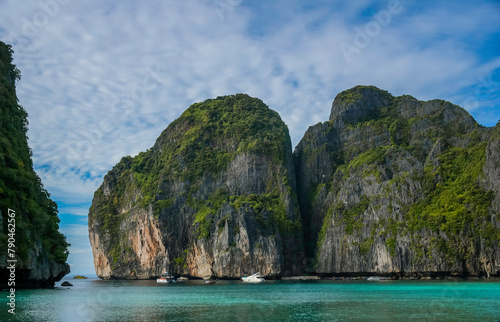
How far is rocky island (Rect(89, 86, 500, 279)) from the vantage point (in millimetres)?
69562

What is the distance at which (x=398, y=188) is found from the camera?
7981 cm

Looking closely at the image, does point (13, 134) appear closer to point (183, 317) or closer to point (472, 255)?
point (183, 317)

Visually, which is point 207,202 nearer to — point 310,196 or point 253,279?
point 310,196

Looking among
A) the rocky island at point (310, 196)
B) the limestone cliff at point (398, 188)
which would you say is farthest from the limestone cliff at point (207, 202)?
the limestone cliff at point (398, 188)

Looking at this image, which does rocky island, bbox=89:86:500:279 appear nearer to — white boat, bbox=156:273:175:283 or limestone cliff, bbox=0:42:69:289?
white boat, bbox=156:273:175:283

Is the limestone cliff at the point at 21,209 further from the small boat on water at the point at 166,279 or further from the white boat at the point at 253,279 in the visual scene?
the white boat at the point at 253,279

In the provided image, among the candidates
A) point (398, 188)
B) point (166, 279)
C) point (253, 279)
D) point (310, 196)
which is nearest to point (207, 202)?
point (166, 279)

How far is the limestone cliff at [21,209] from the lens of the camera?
41250 mm

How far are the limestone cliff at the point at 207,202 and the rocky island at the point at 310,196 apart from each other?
11.7 inches

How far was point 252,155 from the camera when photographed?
340 ft

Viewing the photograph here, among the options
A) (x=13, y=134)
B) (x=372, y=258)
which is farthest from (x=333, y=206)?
(x=13, y=134)

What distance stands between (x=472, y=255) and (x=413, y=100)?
170ft

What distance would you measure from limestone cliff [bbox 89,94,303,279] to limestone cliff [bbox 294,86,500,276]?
745 cm

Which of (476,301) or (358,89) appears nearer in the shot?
(476,301)
